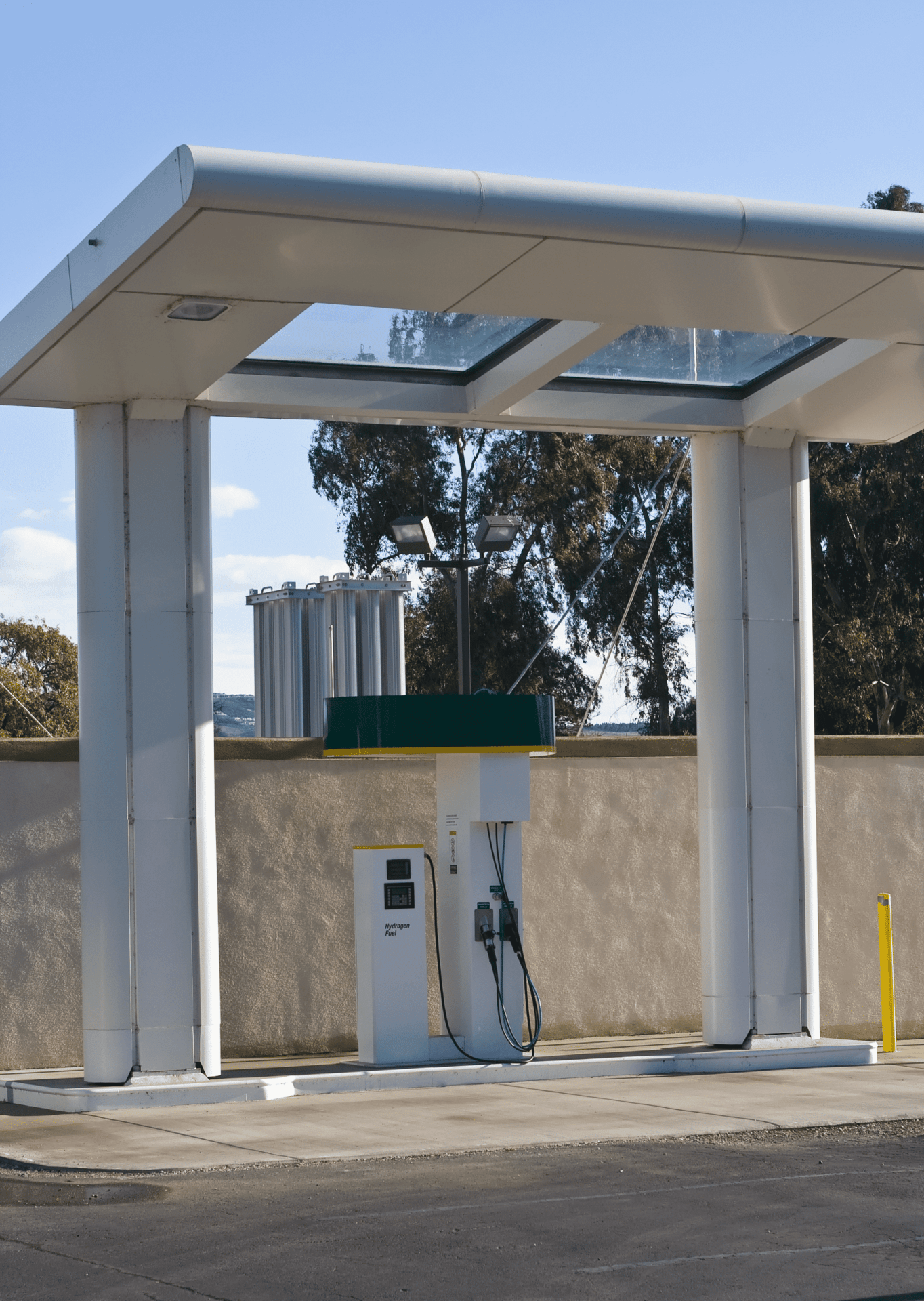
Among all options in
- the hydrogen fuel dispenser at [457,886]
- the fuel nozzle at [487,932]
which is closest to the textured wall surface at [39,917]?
the hydrogen fuel dispenser at [457,886]

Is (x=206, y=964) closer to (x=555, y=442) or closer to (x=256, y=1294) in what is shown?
(x=256, y=1294)

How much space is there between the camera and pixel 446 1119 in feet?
31.1

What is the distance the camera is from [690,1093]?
34.6 feet

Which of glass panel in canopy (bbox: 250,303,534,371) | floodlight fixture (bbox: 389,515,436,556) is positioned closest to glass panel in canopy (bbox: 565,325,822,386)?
glass panel in canopy (bbox: 250,303,534,371)

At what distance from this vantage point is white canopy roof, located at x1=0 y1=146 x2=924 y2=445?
8.22 m

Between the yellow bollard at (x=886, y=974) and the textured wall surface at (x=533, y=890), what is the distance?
147cm

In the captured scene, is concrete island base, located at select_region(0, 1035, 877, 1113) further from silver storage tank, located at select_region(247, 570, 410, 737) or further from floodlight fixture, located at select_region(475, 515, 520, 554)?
silver storage tank, located at select_region(247, 570, 410, 737)

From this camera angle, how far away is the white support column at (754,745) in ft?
40.3

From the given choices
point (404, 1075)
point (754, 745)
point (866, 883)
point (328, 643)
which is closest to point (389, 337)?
point (754, 745)

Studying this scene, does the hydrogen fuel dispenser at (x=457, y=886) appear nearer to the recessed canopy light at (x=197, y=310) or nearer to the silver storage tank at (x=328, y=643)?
the recessed canopy light at (x=197, y=310)

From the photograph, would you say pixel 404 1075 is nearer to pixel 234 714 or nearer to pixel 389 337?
pixel 389 337

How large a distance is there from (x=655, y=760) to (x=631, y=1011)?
2.16 m

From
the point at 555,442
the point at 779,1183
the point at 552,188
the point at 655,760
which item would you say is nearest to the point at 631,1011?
the point at 655,760

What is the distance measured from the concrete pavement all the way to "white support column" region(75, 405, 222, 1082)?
2.40 feet
